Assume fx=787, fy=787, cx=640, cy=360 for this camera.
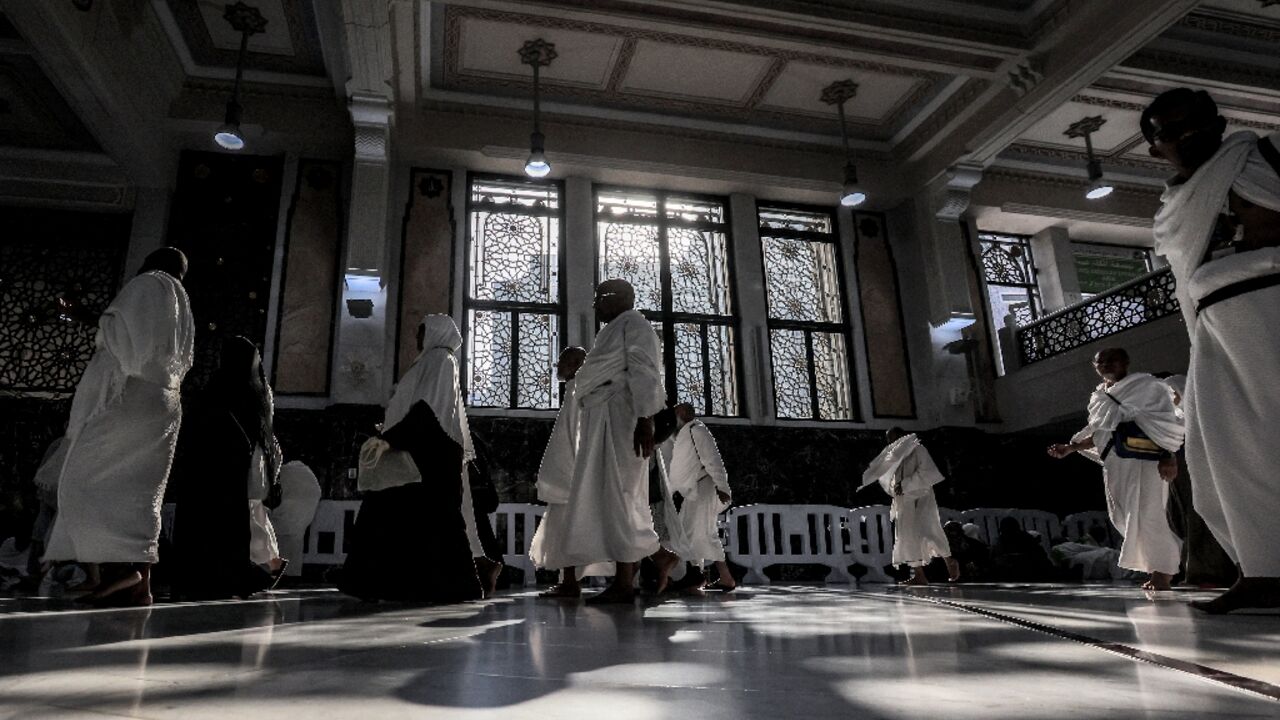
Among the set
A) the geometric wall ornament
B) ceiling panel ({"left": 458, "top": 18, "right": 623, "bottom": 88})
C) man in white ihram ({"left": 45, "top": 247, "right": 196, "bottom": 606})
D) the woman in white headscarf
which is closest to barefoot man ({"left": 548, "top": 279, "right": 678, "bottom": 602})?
the woman in white headscarf

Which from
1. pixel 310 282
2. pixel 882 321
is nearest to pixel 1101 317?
pixel 882 321

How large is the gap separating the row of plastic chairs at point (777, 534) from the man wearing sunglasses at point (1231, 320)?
612cm

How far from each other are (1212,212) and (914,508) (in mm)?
5449

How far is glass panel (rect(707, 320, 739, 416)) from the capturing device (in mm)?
10414

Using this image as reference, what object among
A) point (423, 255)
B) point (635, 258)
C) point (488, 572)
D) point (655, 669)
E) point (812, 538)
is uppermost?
point (635, 258)

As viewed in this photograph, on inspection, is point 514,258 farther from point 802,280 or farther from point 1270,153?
point 1270,153

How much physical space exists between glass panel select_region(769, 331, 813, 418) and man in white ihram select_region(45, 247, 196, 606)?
799cm

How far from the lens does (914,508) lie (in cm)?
759

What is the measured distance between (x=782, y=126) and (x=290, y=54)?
630 centimetres

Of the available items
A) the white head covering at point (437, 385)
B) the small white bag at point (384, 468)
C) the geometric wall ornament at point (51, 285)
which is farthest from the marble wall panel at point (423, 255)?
the small white bag at point (384, 468)

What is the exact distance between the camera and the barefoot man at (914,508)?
291 inches

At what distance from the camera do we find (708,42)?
909 centimetres

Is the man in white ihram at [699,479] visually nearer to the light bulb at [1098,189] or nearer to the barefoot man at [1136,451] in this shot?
the barefoot man at [1136,451]

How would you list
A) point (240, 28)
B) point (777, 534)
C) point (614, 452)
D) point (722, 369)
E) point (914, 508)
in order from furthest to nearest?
1. point (722, 369)
2. point (777, 534)
3. point (240, 28)
4. point (914, 508)
5. point (614, 452)
